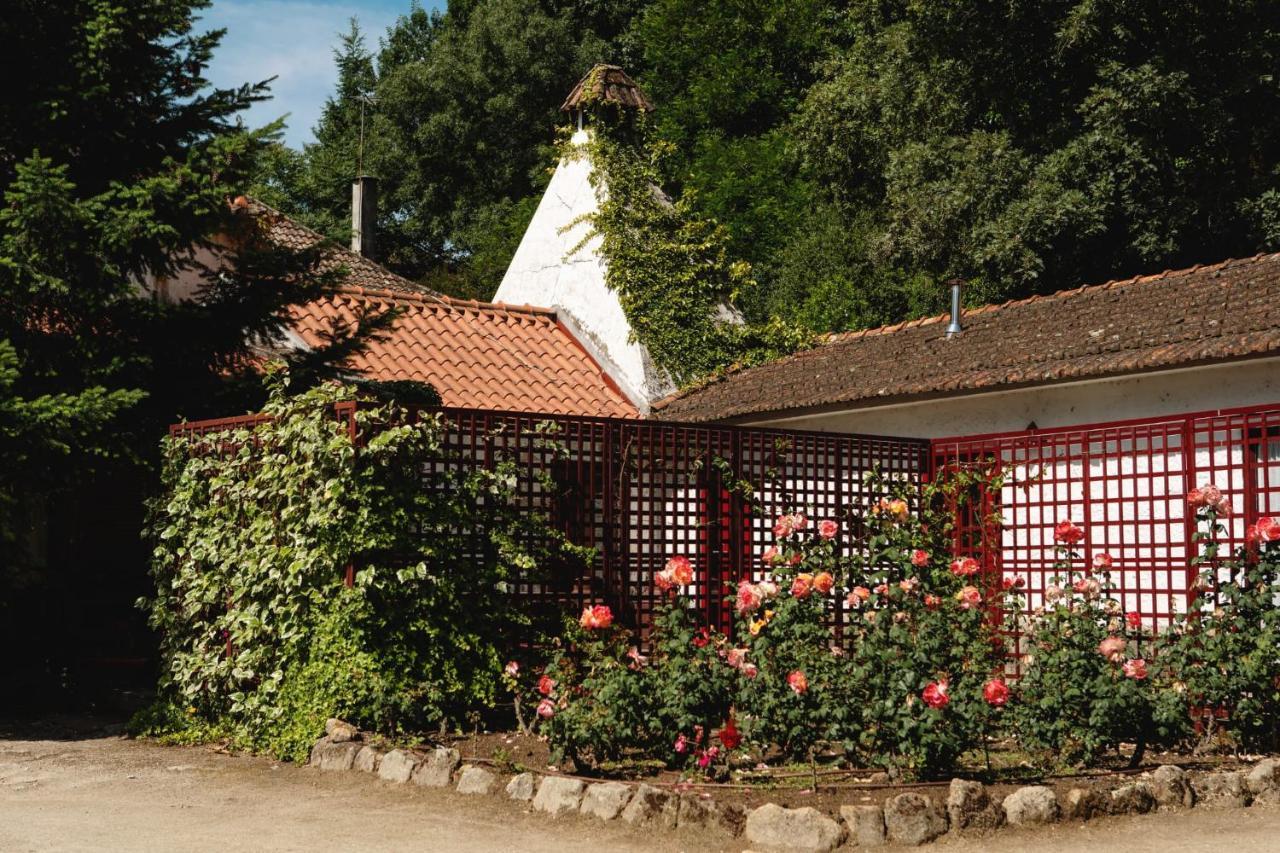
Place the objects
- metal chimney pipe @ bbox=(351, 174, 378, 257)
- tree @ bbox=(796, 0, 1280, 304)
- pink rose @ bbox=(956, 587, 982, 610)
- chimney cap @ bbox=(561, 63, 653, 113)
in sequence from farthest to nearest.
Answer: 1. metal chimney pipe @ bbox=(351, 174, 378, 257)
2. tree @ bbox=(796, 0, 1280, 304)
3. chimney cap @ bbox=(561, 63, 653, 113)
4. pink rose @ bbox=(956, 587, 982, 610)

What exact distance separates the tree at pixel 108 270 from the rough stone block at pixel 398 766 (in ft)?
11.9

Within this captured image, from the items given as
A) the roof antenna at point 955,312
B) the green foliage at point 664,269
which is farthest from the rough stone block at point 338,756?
the green foliage at point 664,269

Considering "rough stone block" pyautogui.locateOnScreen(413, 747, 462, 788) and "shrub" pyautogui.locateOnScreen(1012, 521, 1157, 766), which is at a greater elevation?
"shrub" pyautogui.locateOnScreen(1012, 521, 1157, 766)

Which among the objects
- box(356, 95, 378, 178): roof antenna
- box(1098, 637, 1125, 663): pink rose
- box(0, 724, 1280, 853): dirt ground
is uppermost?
box(356, 95, 378, 178): roof antenna

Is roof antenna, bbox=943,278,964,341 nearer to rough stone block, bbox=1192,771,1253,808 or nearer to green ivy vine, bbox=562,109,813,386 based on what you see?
green ivy vine, bbox=562,109,813,386

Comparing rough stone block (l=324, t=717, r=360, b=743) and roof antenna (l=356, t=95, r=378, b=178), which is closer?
rough stone block (l=324, t=717, r=360, b=743)

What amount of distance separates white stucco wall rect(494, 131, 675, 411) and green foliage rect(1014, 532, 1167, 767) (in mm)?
10820

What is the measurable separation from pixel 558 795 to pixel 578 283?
14164mm

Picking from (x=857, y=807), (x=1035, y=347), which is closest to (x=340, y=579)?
(x=857, y=807)

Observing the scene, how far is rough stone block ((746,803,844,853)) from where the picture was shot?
235 inches

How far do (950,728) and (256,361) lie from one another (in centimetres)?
791

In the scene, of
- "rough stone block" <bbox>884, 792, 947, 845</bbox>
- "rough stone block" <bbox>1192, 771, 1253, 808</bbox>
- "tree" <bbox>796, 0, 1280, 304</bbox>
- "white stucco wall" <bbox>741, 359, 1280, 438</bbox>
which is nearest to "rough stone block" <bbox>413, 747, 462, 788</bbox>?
"rough stone block" <bbox>884, 792, 947, 845</bbox>

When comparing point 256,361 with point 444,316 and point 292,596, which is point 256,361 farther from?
point 444,316

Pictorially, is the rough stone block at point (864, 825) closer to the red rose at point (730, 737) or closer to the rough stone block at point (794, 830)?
the rough stone block at point (794, 830)
